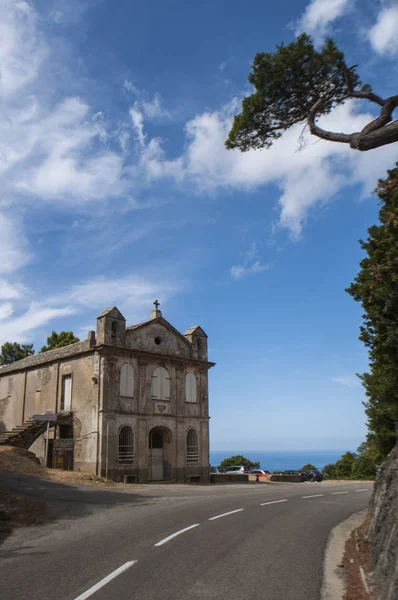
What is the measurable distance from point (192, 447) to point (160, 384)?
4.86 metres

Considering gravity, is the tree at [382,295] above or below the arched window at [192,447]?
above

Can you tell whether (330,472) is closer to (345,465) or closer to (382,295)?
(345,465)

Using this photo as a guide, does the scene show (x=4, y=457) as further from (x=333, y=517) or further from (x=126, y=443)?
(x=333, y=517)

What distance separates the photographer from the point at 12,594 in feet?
21.6

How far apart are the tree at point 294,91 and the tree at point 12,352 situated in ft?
169

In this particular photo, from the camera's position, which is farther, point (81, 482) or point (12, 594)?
point (81, 482)

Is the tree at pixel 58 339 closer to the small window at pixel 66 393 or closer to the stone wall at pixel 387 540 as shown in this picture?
the small window at pixel 66 393

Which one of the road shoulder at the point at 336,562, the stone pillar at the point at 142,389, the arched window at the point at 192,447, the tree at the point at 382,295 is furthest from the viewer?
the arched window at the point at 192,447

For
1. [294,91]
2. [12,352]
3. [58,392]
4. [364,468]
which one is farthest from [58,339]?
[294,91]

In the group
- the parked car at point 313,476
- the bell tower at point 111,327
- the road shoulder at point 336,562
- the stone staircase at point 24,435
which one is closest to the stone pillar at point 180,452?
the bell tower at point 111,327

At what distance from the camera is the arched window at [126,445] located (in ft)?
100.0

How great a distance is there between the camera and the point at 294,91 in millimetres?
13500

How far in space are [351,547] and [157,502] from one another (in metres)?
8.90

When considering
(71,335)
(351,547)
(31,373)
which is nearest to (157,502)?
(351,547)
